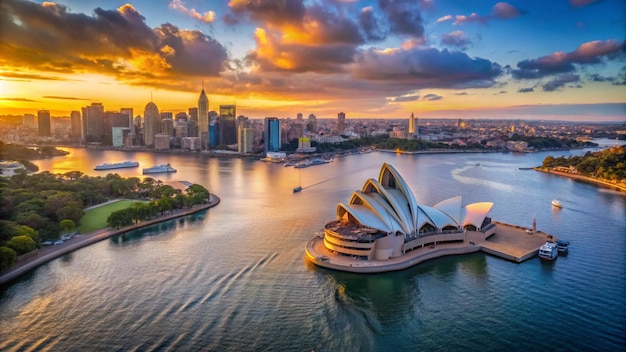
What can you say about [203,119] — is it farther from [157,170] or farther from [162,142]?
[157,170]

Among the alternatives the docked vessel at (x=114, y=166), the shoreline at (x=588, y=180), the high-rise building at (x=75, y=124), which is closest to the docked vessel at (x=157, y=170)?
the docked vessel at (x=114, y=166)

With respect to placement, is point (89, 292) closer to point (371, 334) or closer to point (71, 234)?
point (71, 234)

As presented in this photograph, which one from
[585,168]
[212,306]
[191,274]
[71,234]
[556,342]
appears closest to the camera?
[556,342]

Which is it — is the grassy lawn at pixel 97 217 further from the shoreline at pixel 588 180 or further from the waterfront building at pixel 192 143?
the waterfront building at pixel 192 143

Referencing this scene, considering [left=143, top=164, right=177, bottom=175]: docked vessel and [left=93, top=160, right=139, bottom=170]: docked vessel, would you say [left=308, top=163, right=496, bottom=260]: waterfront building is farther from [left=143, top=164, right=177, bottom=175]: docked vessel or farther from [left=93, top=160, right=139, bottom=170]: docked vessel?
[left=93, top=160, right=139, bottom=170]: docked vessel

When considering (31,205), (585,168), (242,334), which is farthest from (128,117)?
(242,334)

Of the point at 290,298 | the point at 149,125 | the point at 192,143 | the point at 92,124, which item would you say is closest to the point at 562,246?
the point at 290,298
